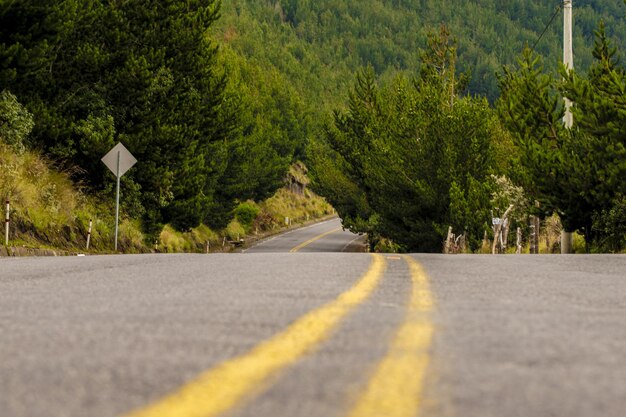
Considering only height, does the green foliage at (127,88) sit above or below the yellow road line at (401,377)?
above

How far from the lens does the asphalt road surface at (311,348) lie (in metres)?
2.31

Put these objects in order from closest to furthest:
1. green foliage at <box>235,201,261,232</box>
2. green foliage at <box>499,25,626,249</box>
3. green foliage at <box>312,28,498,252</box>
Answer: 1. green foliage at <box>499,25,626,249</box>
2. green foliage at <box>312,28,498,252</box>
3. green foliage at <box>235,201,261,232</box>

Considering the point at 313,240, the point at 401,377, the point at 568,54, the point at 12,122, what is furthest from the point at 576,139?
the point at 313,240

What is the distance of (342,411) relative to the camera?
85.7 inches

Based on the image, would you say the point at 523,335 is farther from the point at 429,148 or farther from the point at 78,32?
the point at 429,148

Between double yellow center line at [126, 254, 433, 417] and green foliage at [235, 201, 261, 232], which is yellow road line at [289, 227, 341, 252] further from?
double yellow center line at [126, 254, 433, 417]

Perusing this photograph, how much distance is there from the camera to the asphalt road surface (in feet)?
7.58

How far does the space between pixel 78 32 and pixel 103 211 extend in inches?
242

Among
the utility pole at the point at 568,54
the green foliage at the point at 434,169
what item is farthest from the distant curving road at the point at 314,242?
the utility pole at the point at 568,54

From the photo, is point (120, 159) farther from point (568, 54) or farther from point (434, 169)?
point (434, 169)

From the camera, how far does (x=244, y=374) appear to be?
8.62ft

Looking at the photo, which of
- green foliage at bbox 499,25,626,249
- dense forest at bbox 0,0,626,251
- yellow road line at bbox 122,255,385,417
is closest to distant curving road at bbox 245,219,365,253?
dense forest at bbox 0,0,626,251

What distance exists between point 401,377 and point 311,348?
0.63 metres

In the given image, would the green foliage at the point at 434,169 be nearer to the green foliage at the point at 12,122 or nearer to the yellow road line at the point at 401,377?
the green foliage at the point at 12,122
